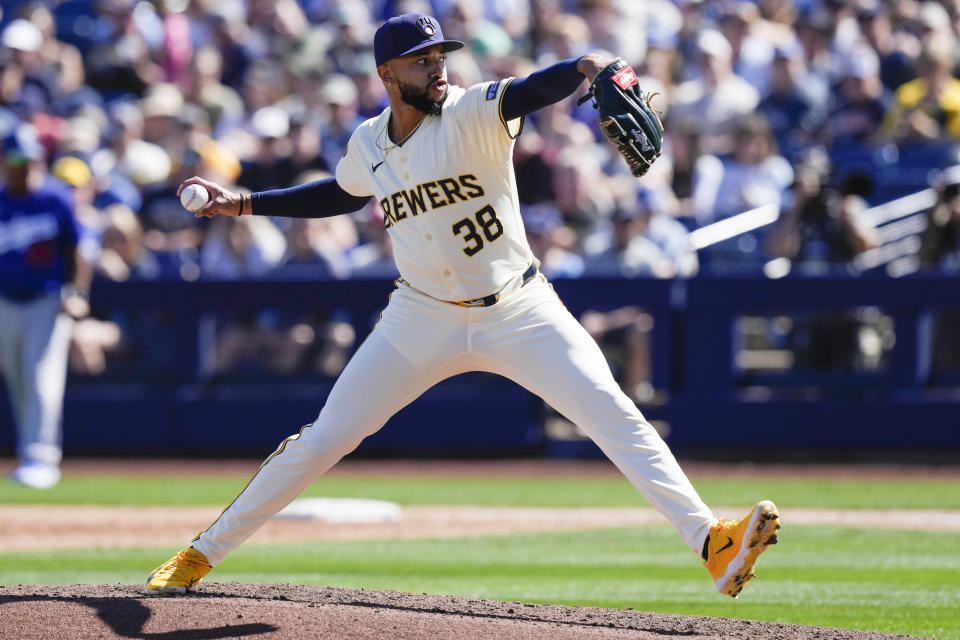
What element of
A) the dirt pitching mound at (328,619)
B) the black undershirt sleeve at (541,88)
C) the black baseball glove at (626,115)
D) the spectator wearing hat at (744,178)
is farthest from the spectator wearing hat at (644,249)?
the black baseball glove at (626,115)

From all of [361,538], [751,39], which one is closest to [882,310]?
[751,39]

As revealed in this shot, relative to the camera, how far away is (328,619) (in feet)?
15.6

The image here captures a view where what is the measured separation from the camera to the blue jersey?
10.0 metres

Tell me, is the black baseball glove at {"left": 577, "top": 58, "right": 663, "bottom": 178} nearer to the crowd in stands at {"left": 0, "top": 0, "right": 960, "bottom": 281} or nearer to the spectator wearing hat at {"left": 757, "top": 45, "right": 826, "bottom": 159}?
the crowd in stands at {"left": 0, "top": 0, "right": 960, "bottom": 281}

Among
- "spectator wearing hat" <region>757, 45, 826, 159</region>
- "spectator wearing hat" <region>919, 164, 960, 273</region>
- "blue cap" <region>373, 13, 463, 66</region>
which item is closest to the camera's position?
"blue cap" <region>373, 13, 463, 66</region>

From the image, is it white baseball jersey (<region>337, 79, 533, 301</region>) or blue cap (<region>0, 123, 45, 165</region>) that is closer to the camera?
white baseball jersey (<region>337, 79, 533, 301</region>)

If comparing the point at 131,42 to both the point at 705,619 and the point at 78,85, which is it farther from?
the point at 705,619

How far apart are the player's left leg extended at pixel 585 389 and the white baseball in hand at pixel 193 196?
114 centimetres

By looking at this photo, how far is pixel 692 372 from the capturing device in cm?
1153

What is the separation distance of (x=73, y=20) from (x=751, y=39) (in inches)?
317

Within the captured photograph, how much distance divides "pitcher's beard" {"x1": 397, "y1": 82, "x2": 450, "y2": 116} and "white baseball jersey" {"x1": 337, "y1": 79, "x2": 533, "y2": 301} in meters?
0.02

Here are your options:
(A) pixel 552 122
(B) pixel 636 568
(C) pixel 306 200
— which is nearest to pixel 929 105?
(A) pixel 552 122

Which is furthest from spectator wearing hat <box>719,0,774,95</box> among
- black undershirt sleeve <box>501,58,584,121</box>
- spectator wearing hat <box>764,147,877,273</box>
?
black undershirt sleeve <box>501,58,584,121</box>

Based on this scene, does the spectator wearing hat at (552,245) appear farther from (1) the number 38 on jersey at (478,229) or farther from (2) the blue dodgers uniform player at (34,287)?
(1) the number 38 on jersey at (478,229)
